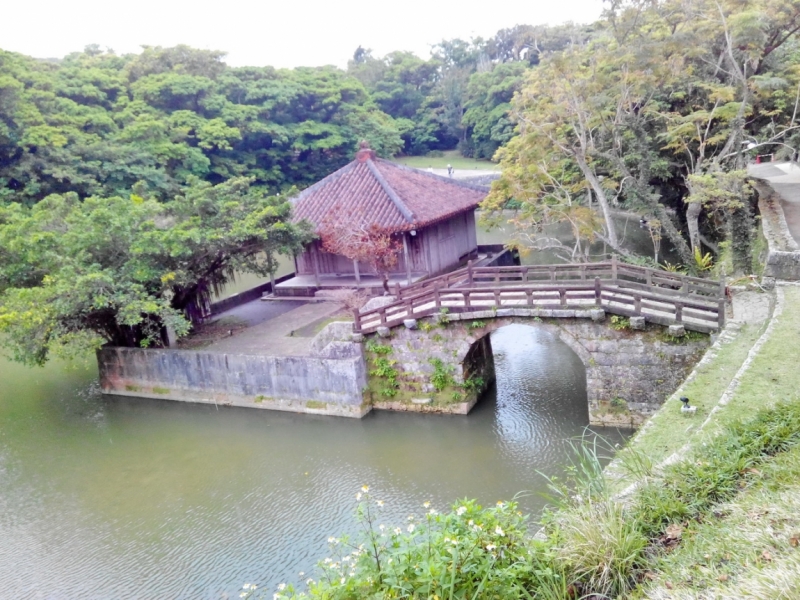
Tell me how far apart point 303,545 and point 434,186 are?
15597 millimetres

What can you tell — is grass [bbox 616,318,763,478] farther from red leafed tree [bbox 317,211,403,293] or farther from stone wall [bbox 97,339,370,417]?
red leafed tree [bbox 317,211,403,293]

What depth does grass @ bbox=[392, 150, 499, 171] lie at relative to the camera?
53.6m

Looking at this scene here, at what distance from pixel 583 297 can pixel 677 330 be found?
206cm

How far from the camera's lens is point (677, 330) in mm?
11883

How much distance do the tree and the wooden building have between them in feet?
10.3

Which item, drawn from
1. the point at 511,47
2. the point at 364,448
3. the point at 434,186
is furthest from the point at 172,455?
the point at 511,47

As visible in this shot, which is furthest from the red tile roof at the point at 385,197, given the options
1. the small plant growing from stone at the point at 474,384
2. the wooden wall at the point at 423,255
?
the small plant growing from stone at the point at 474,384

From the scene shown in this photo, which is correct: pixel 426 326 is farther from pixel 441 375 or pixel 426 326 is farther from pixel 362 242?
pixel 362 242

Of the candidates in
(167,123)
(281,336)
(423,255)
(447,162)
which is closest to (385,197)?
(423,255)

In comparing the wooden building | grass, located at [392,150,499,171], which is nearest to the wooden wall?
the wooden building

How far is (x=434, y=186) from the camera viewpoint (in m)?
22.8

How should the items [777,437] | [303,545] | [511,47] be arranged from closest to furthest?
[777,437]
[303,545]
[511,47]

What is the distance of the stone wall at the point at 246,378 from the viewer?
14562 millimetres

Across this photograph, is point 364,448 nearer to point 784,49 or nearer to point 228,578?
point 228,578
